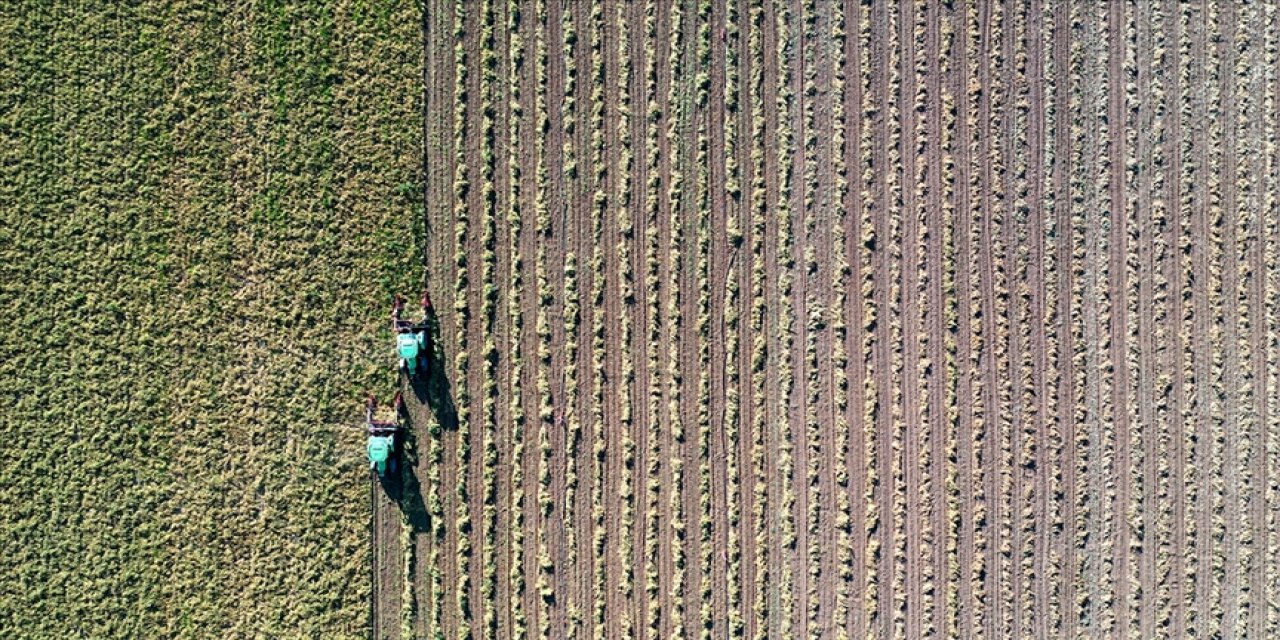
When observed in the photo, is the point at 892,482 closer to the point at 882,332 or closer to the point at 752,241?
the point at 882,332

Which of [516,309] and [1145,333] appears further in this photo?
[1145,333]

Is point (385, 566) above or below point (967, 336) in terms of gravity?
below

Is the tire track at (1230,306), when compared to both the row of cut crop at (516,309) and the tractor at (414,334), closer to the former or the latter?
the row of cut crop at (516,309)

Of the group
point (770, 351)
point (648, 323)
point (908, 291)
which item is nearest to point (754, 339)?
point (770, 351)

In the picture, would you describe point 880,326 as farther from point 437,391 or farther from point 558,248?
point 437,391

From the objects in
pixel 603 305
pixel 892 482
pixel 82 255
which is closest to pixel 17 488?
pixel 82 255

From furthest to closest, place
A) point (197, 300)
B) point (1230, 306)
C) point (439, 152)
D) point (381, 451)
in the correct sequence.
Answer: point (1230, 306), point (439, 152), point (197, 300), point (381, 451)
